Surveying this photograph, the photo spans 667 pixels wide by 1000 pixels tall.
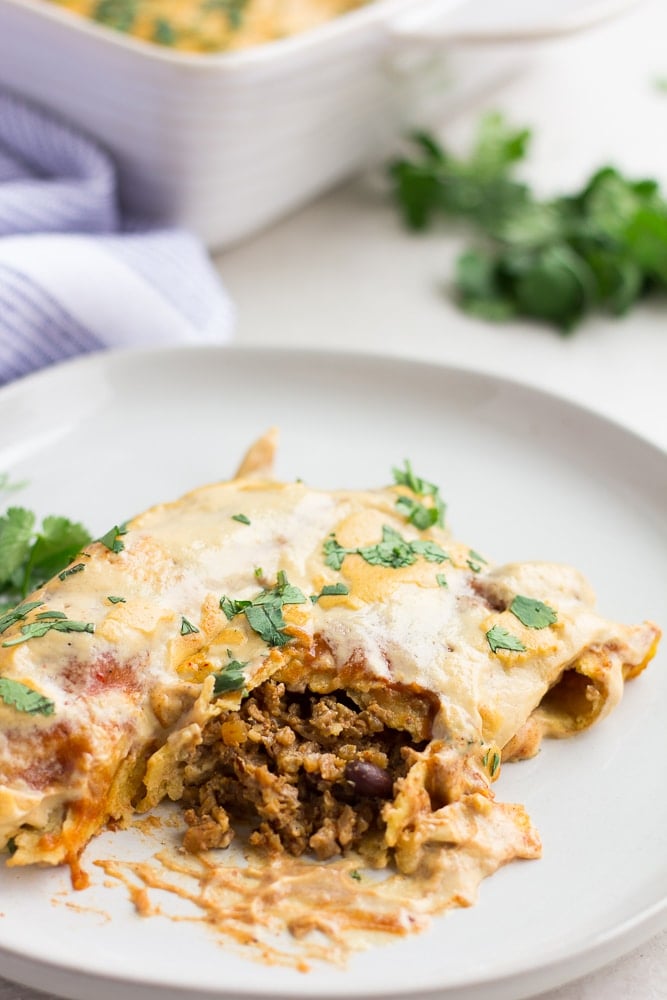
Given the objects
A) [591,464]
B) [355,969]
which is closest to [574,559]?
[591,464]

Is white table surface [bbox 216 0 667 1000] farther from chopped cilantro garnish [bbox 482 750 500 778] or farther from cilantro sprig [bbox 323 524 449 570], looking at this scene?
chopped cilantro garnish [bbox 482 750 500 778]

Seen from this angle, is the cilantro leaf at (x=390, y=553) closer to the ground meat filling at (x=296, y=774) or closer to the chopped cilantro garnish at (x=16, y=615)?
the ground meat filling at (x=296, y=774)

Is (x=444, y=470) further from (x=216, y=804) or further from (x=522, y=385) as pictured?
(x=216, y=804)

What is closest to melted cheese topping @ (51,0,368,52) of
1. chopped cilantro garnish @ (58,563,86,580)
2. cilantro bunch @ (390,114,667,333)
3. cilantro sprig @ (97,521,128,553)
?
cilantro bunch @ (390,114,667,333)

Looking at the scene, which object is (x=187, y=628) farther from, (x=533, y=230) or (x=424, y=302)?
(x=533, y=230)

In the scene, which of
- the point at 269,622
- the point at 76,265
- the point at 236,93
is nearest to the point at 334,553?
the point at 269,622

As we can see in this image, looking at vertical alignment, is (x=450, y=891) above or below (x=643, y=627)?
below

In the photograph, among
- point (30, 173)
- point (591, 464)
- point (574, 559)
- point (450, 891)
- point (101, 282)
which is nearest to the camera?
point (450, 891)

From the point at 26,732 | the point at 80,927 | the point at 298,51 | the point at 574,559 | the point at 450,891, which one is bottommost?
the point at 80,927
